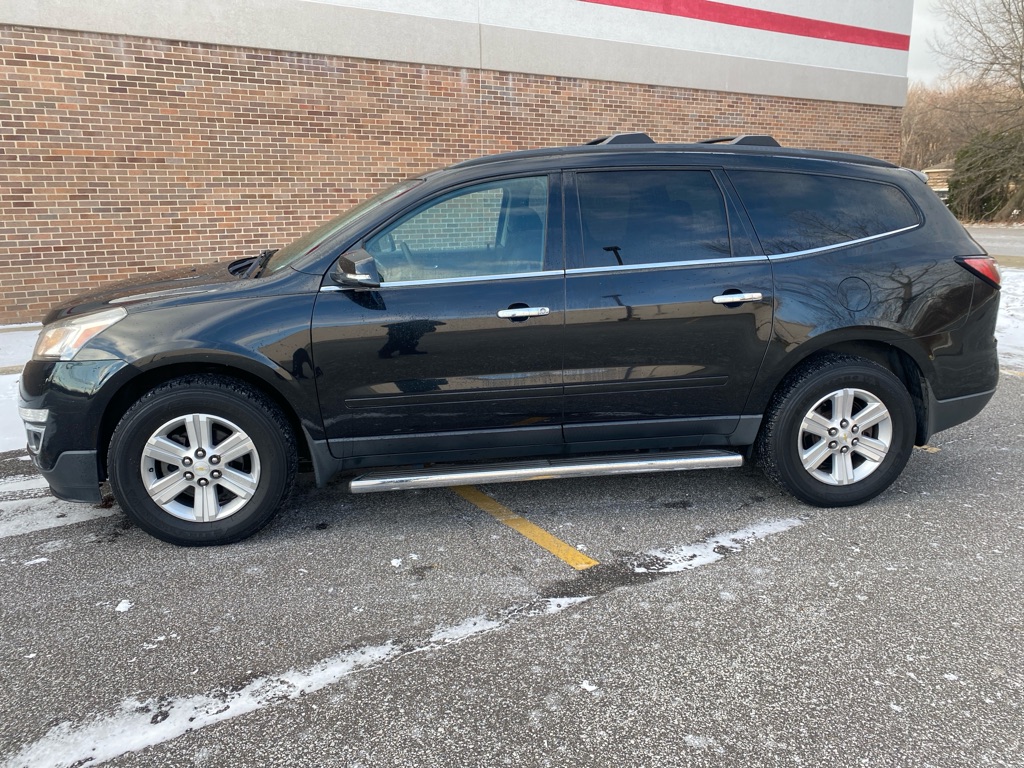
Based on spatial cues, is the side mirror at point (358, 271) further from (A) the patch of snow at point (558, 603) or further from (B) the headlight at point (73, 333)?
(A) the patch of snow at point (558, 603)

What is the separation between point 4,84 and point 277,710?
341 inches

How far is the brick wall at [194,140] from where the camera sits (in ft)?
27.8

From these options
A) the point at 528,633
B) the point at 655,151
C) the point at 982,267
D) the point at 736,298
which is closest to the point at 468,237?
the point at 655,151

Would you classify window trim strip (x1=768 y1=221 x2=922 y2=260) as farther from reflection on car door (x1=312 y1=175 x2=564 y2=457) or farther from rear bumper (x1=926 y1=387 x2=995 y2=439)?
reflection on car door (x1=312 y1=175 x2=564 y2=457)

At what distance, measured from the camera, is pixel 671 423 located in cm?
386

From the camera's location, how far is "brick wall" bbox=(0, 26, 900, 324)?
334 inches

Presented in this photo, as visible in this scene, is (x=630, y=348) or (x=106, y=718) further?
(x=630, y=348)

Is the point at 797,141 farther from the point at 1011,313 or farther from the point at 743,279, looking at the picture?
the point at 743,279

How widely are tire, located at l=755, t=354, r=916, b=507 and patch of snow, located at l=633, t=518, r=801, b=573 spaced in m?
0.29

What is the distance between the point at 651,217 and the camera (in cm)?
380

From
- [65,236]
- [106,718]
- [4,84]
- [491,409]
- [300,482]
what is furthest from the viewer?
[65,236]

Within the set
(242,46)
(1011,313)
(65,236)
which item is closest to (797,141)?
(1011,313)

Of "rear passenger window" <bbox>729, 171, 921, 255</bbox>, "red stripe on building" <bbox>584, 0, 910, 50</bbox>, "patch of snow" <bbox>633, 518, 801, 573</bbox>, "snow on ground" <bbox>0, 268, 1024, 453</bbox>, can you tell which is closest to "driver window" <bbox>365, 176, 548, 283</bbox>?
"rear passenger window" <bbox>729, 171, 921, 255</bbox>

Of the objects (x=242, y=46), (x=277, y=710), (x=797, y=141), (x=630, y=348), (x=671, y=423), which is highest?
(x=242, y=46)
